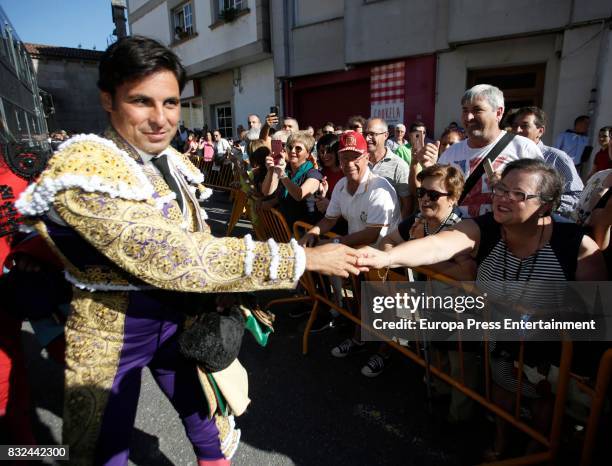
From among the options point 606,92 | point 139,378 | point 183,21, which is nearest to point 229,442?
point 139,378

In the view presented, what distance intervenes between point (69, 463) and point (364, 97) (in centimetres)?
1080

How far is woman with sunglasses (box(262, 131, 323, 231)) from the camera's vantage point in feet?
13.1

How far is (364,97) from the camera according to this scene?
35.4 ft

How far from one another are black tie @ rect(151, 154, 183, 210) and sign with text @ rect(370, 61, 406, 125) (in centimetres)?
919

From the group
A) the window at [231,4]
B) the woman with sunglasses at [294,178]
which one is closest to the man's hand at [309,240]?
the woman with sunglasses at [294,178]

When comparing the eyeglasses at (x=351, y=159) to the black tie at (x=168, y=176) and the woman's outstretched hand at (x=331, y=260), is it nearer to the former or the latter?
the woman's outstretched hand at (x=331, y=260)

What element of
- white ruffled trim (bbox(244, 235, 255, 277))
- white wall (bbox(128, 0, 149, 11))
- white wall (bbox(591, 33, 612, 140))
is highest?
white wall (bbox(128, 0, 149, 11))

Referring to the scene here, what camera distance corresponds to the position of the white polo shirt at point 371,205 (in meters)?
2.94

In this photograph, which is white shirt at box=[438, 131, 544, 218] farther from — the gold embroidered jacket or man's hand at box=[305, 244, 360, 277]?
the gold embroidered jacket

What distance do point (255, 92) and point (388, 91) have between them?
5.74 metres

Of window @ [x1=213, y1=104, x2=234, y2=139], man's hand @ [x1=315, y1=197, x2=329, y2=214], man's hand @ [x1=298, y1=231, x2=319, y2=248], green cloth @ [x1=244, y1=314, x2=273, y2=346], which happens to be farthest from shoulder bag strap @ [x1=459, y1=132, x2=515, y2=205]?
window @ [x1=213, y1=104, x2=234, y2=139]

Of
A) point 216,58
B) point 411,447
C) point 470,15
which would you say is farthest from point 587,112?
point 216,58

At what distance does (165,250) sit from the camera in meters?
1.20

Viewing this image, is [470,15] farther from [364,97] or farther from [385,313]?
[385,313]
